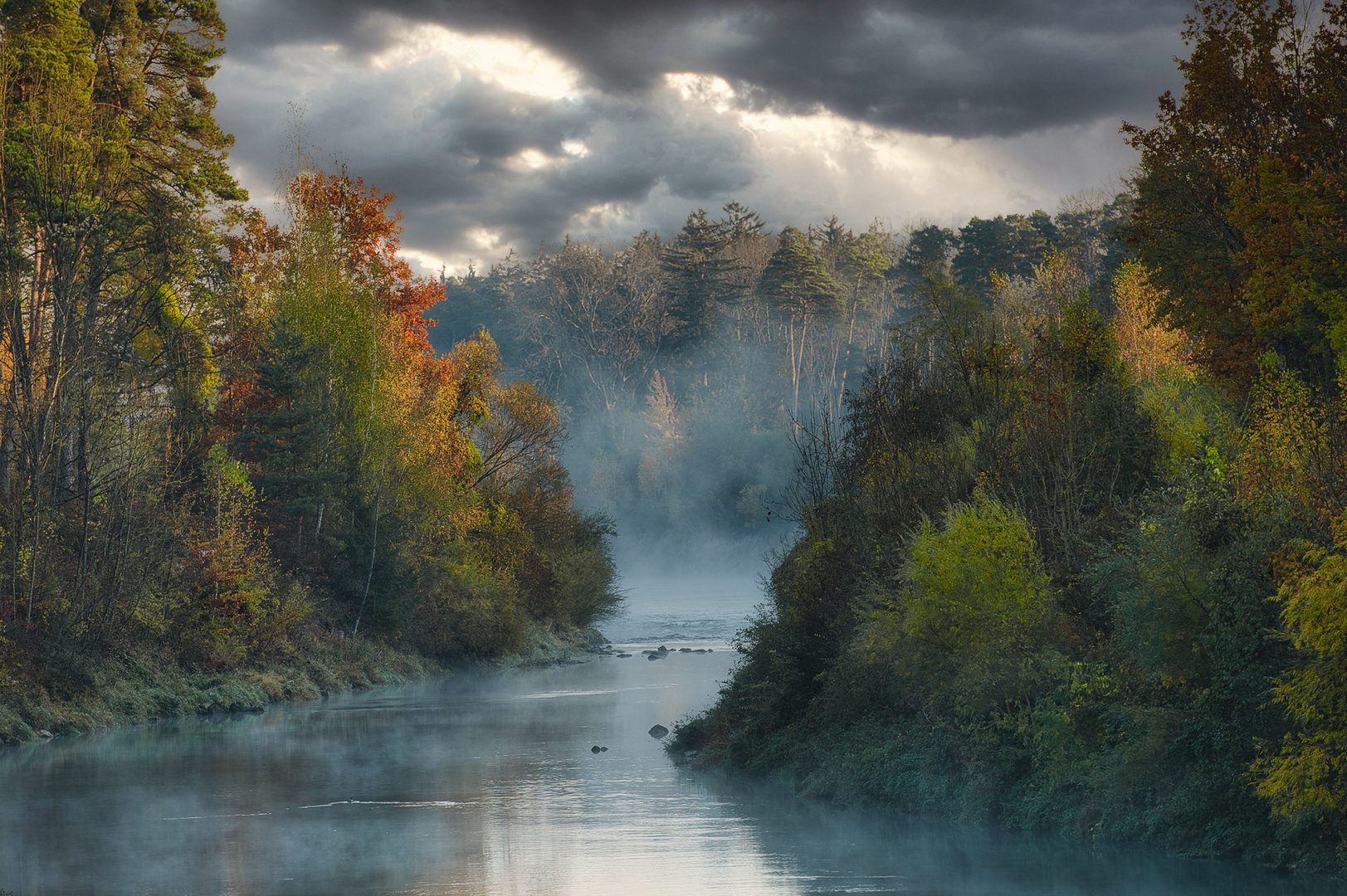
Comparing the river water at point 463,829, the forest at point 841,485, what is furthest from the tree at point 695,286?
the river water at point 463,829

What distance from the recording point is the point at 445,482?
49625mm

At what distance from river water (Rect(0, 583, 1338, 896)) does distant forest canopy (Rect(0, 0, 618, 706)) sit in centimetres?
484

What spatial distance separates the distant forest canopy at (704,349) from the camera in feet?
313

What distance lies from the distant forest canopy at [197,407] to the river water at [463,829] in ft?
15.9

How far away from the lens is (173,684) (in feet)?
115

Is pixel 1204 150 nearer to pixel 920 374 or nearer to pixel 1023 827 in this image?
pixel 920 374

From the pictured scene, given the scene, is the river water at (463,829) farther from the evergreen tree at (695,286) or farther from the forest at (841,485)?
the evergreen tree at (695,286)

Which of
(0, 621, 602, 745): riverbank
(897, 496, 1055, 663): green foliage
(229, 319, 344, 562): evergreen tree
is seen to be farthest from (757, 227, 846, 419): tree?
(897, 496, 1055, 663): green foliage

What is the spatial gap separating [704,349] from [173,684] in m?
69.2

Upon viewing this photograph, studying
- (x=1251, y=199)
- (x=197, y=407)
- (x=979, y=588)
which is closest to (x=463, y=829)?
(x=979, y=588)

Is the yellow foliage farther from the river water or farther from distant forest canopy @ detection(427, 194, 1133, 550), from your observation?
distant forest canopy @ detection(427, 194, 1133, 550)

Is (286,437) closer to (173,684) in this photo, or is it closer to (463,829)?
(173,684)

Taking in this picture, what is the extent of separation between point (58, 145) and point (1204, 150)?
2763 centimetres

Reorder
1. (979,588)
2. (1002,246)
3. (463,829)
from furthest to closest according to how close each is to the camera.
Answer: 1. (1002,246)
2. (979,588)
3. (463,829)
